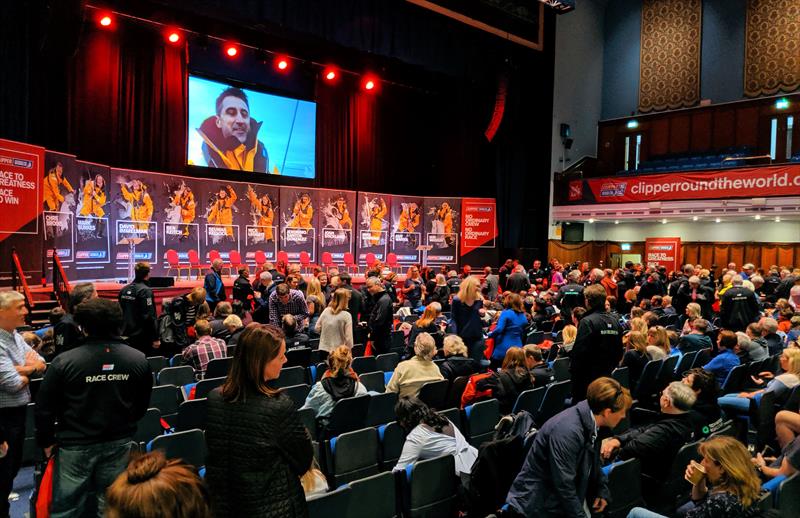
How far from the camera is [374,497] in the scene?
2.79m

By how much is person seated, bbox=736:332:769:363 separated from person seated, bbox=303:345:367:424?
4248 millimetres

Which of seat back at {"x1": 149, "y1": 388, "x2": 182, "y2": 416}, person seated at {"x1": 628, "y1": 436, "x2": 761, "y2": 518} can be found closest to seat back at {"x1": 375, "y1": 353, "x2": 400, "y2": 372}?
seat back at {"x1": 149, "y1": 388, "x2": 182, "y2": 416}

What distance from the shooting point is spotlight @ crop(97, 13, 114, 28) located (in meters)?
12.3

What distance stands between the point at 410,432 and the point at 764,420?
302 centimetres

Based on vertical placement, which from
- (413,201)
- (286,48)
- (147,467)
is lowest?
(147,467)

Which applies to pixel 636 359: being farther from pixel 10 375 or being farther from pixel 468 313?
pixel 10 375

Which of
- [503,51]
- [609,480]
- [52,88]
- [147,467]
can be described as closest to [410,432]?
[609,480]

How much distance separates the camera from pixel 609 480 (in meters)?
3.09

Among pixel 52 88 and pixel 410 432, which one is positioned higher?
pixel 52 88

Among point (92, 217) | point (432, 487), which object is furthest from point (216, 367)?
point (92, 217)

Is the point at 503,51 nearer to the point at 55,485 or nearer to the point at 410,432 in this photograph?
the point at 410,432

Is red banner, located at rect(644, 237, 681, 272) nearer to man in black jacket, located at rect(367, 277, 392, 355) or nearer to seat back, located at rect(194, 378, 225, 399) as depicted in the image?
man in black jacket, located at rect(367, 277, 392, 355)

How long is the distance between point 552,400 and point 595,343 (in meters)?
0.75

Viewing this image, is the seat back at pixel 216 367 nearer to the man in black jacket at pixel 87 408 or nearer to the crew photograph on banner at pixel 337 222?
the man in black jacket at pixel 87 408
